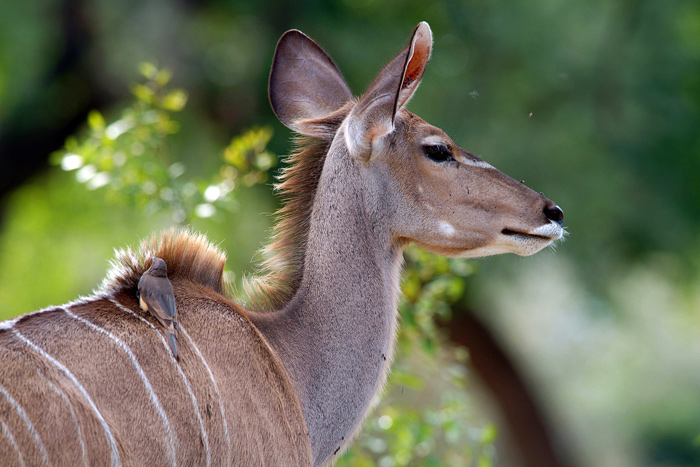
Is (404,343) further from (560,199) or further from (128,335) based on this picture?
(560,199)

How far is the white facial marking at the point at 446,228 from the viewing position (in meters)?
3.67

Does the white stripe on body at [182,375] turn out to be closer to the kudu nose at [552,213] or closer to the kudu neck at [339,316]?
the kudu neck at [339,316]

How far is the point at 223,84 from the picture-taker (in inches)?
386

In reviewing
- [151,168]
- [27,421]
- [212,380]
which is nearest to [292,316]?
[212,380]

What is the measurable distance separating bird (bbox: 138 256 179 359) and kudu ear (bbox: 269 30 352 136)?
1397 mm

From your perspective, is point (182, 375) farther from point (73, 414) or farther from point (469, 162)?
point (469, 162)

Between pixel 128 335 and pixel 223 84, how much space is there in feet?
23.9

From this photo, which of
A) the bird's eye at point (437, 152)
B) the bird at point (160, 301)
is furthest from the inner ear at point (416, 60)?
the bird at point (160, 301)

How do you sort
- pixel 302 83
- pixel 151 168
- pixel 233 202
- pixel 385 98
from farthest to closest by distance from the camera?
pixel 151 168 → pixel 233 202 → pixel 302 83 → pixel 385 98

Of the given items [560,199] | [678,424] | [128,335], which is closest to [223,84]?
[560,199]

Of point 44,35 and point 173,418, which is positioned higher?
point 173,418

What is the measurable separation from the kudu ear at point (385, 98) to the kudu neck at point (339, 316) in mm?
131

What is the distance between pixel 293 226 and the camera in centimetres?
375

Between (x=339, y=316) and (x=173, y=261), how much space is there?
715mm
